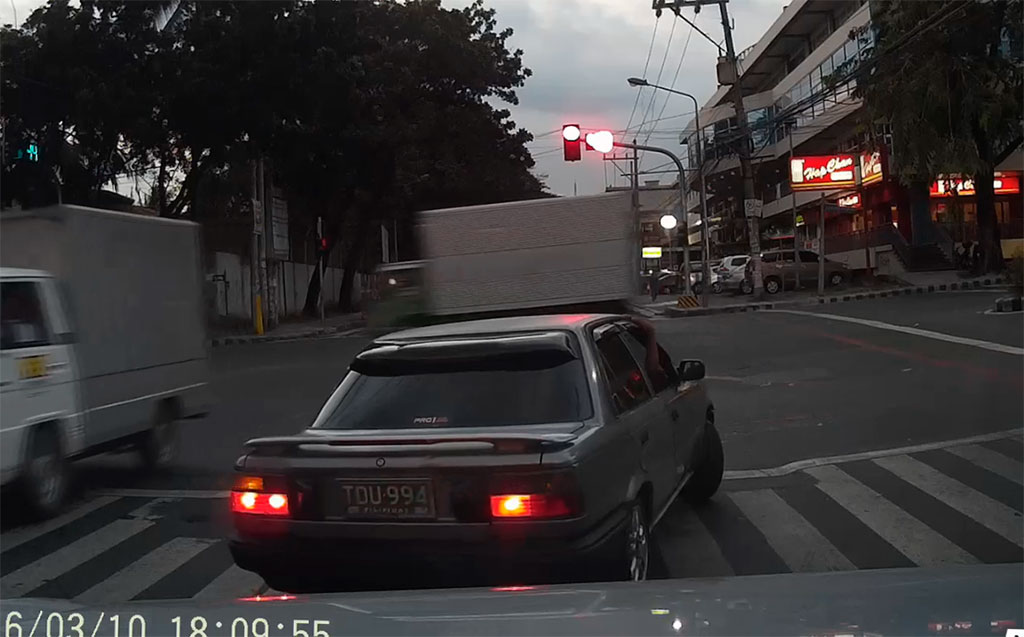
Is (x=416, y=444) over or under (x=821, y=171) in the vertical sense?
under

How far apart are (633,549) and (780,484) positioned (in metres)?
3.26

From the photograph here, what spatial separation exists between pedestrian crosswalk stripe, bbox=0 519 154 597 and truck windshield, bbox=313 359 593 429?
85.2 inches

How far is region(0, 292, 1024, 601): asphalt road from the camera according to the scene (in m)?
5.49

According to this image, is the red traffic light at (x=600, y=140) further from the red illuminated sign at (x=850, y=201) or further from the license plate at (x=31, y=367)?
the red illuminated sign at (x=850, y=201)

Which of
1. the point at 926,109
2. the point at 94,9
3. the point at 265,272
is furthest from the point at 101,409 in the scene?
the point at 926,109

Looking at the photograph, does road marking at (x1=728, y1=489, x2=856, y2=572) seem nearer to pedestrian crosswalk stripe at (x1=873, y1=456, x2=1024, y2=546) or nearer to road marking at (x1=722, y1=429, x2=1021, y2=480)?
road marking at (x1=722, y1=429, x2=1021, y2=480)

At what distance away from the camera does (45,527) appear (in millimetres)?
6816

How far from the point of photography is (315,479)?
160 inches

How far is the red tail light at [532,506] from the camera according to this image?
3873 mm

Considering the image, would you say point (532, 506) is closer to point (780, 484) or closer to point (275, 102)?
point (780, 484)

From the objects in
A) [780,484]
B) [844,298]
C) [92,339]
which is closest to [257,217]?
[844,298]

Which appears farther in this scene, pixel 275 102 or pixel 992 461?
pixel 275 102

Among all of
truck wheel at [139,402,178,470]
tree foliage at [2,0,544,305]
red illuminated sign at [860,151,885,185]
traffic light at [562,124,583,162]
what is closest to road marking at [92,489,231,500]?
truck wheel at [139,402,178,470]

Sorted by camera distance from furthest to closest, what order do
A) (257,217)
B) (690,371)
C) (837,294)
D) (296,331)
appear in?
(837,294)
(296,331)
(257,217)
(690,371)
